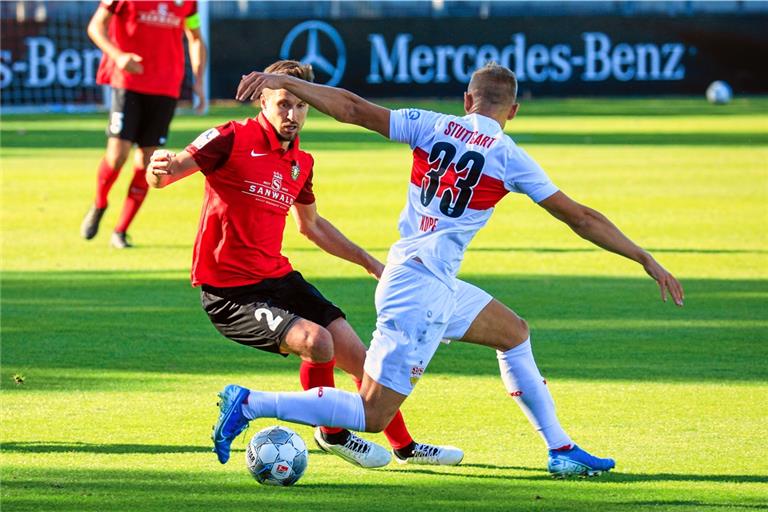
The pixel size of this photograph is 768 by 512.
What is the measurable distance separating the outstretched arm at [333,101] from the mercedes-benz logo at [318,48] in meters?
28.7

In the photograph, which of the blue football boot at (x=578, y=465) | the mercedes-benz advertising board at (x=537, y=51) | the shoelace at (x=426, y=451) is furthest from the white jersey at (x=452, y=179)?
the mercedes-benz advertising board at (x=537, y=51)

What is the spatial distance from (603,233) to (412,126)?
0.85m

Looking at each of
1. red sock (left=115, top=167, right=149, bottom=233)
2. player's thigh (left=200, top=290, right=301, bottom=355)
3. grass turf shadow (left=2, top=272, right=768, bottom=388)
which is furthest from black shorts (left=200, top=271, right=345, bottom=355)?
red sock (left=115, top=167, right=149, bottom=233)

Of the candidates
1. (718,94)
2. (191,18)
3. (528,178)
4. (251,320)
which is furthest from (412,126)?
(718,94)

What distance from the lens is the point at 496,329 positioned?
20.5ft

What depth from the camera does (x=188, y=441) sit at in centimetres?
661

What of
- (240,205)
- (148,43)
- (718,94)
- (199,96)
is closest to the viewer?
(240,205)

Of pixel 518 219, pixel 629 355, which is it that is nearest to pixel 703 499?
pixel 629 355

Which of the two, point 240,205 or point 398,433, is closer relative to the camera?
point 398,433

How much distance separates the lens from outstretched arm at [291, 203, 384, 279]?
271 inches

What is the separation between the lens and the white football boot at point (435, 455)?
6238mm

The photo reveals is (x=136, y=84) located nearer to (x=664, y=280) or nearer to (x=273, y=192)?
(x=273, y=192)

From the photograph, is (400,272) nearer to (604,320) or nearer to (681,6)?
(604,320)

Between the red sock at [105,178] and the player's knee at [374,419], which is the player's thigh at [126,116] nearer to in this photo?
the red sock at [105,178]
